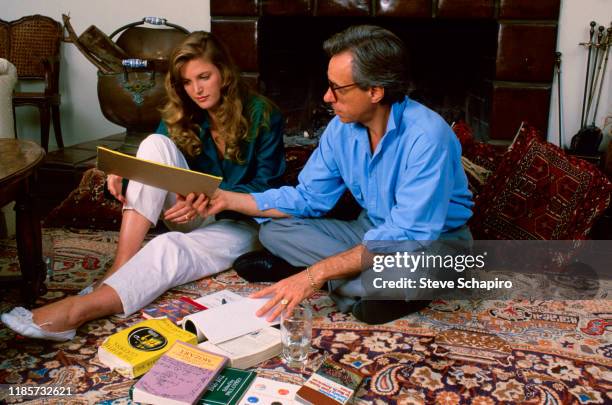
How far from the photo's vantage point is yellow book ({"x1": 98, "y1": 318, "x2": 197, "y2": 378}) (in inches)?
57.7

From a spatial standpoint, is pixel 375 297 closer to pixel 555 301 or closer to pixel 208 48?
pixel 555 301

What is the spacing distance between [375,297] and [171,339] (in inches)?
22.4

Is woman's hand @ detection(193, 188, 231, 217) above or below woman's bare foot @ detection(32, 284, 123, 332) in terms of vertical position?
above

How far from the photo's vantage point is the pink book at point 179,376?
130 cm

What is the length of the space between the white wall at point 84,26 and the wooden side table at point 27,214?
1637 millimetres

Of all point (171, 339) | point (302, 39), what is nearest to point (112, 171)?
point (171, 339)

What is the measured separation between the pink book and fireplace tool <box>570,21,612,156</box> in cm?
213

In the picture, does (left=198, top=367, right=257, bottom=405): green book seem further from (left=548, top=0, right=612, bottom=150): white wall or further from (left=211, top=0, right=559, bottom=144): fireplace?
(left=548, top=0, right=612, bottom=150): white wall

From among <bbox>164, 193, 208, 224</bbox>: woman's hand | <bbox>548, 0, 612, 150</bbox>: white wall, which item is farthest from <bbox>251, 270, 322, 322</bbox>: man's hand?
<bbox>548, 0, 612, 150</bbox>: white wall

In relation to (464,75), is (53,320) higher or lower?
lower

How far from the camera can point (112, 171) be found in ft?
5.56

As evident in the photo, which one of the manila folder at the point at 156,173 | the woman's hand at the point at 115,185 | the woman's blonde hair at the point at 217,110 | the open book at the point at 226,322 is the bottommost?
the open book at the point at 226,322

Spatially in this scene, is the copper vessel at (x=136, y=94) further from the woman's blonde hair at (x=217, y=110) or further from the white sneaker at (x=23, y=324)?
the white sneaker at (x=23, y=324)

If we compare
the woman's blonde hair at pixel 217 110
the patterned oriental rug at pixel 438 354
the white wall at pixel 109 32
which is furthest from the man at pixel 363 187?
the white wall at pixel 109 32
